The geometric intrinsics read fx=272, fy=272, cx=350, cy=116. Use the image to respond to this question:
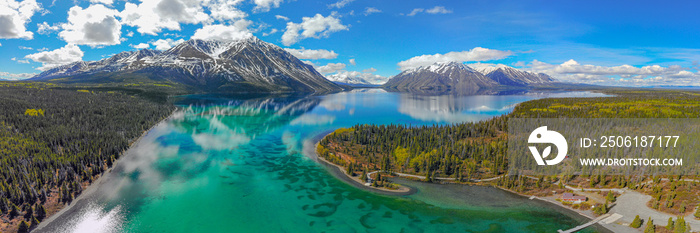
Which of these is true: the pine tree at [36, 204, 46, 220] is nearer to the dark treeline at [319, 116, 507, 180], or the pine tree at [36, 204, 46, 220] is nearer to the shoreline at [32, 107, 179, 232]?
the shoreline at [32, 107, 179, 232]

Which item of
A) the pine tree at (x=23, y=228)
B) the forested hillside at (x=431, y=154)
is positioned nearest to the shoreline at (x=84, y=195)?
the pine tree at (x=23, y=228)

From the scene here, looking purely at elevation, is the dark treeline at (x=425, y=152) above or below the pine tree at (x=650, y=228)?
above

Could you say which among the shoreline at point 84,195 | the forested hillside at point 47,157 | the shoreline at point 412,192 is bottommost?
the shoreline at point 412,192

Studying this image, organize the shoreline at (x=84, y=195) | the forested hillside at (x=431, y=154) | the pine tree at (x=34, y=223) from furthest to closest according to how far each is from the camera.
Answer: the forested hillside at (x=431, y=154), the shoreline at (x=84, y=195), the pine tree at (x=34, y=223)

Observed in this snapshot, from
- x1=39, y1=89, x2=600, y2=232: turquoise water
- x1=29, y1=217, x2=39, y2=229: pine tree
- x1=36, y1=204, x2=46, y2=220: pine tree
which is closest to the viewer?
x1=29, y1=217, x2=39, y2=229: pine tree

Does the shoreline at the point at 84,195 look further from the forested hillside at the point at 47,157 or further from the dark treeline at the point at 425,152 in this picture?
the dark treeline at the point at 425,152

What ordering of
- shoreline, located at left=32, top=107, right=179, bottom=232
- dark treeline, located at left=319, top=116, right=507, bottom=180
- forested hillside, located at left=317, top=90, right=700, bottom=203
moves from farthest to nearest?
dark treeline, located at left=319, top=116, right=507, bottom=180, forested hillside, located at left=317, top=90, right=700, bottom=203, shoreline, located at left=32, top=107, right=179, bottom=232

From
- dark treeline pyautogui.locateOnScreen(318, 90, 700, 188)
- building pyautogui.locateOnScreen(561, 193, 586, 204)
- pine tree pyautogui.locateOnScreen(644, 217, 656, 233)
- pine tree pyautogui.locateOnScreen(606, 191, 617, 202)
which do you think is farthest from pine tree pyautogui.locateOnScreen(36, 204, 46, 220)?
pine tree pyautogui.locateOnScreen(606, 191, 617, 202)

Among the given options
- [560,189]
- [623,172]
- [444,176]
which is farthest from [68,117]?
[623,172]

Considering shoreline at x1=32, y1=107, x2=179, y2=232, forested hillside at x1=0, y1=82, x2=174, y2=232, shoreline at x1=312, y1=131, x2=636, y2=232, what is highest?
forested hillside at x1=0, y1=82, x2=174, y2=232

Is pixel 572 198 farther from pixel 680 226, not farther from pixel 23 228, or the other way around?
pixel 23 228

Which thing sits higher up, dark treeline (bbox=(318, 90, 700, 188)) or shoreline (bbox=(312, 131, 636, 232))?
dark treeline (bbox=(318, 90, 700, 188))

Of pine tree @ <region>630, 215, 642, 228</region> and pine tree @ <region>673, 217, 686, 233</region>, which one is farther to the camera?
pine tree @ <region>630, 215, 642, 228</region>
